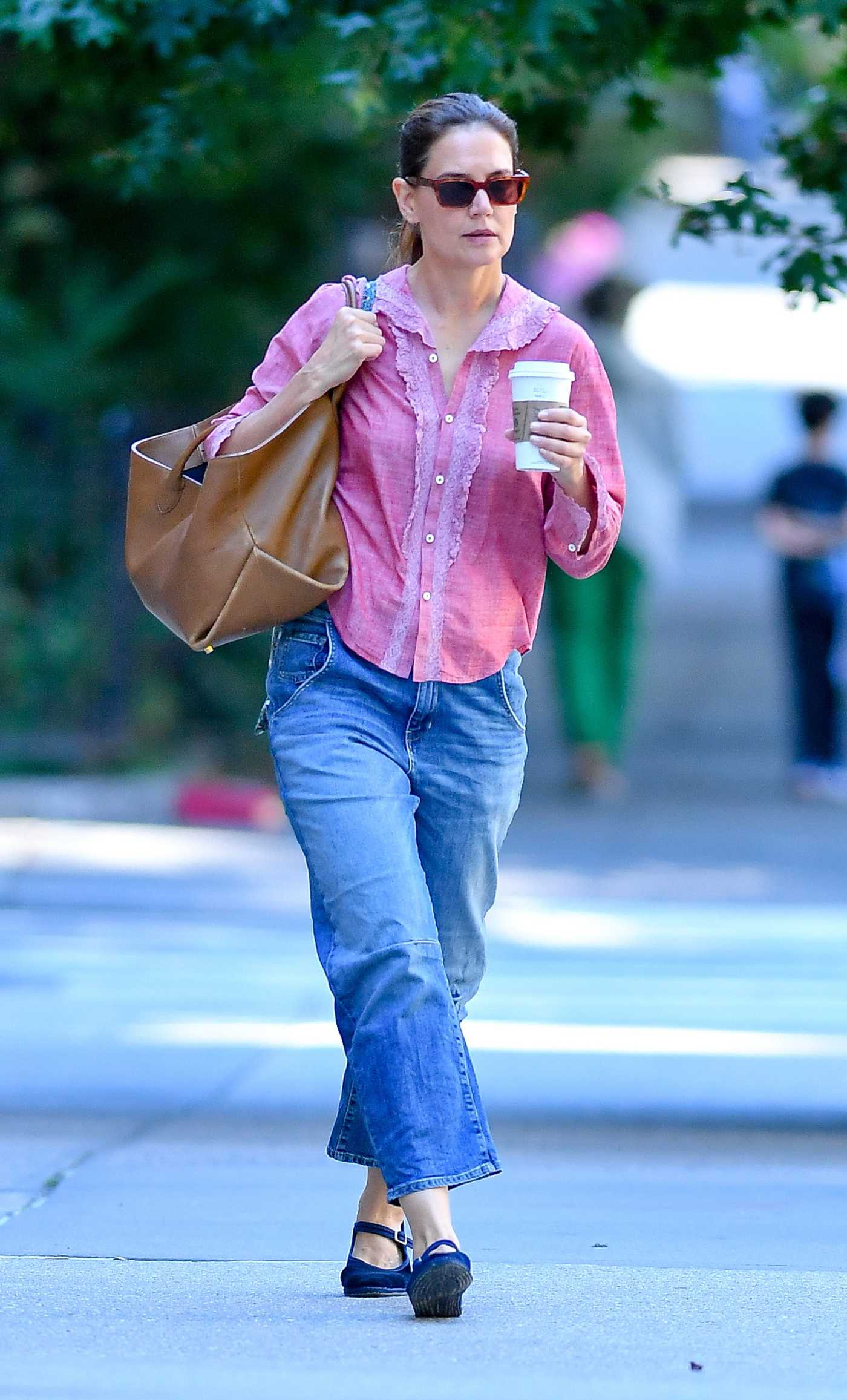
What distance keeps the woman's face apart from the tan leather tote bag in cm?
19

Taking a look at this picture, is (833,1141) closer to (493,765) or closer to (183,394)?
(493,765)

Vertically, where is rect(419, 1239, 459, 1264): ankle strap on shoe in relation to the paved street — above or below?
above

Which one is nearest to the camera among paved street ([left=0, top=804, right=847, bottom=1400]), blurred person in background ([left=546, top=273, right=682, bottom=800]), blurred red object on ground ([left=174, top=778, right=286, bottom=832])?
paved street ([left=0, top=804, right=847, bottom=1400])

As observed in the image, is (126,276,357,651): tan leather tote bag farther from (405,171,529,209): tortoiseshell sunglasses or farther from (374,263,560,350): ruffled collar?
(405,171,529,209): tortoiseshell sunglasses

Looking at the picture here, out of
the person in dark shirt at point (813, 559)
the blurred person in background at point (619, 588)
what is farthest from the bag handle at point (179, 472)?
the person in dark shirt at point (813, 559)

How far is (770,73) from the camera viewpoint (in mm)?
20156

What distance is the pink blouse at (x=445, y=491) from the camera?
4199 millimetres

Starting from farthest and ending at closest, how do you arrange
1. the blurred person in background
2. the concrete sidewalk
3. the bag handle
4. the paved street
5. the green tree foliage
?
the green tree foliage
the blurred person in background
the bag handle
the paved street
the concrete sidewalk

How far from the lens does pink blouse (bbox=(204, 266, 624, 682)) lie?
13.8ft

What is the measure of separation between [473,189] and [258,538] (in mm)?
695

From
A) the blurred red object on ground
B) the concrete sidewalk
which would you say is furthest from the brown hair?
the blurred red object on ground

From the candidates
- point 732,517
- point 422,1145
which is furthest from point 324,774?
point 732,517

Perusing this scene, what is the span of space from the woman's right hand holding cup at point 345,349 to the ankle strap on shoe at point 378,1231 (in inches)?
57.1

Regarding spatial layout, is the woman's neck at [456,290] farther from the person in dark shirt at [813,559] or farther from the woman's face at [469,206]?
the person in dark shirt at [813,559]
